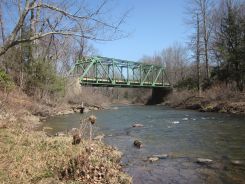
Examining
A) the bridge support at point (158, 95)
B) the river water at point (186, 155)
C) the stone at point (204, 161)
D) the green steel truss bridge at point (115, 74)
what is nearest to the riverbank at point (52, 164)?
the river water at point (186, 155)

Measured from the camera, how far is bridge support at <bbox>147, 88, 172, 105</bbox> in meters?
59.9

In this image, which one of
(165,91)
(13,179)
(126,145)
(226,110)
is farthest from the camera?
(165,91)

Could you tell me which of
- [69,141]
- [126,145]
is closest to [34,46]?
[126,145]

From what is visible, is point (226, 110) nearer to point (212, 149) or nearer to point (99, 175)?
point (212, 149)

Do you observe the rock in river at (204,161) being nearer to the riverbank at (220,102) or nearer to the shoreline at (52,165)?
the shoreline at (52,165)

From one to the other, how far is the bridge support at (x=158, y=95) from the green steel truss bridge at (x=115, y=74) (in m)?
1.08

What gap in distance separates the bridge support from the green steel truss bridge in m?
1.08

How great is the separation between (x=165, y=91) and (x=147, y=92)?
461 inches

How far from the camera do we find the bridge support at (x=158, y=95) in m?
59.9

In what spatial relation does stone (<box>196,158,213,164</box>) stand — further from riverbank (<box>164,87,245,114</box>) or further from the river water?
riverbank (<box>164,87,245,114</box>)

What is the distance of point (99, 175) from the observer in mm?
5746

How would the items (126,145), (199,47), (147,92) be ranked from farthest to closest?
(147,92), (199,47), (126,145)

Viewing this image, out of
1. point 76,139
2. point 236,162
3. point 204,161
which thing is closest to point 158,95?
point 204,161

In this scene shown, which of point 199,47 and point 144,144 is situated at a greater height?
point 199,47
